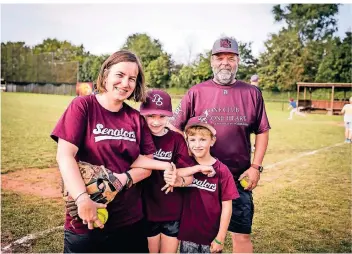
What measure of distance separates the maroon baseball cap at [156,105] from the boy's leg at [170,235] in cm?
97

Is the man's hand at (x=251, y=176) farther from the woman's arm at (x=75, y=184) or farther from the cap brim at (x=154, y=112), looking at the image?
the woman's arm at (x=75, y=184)

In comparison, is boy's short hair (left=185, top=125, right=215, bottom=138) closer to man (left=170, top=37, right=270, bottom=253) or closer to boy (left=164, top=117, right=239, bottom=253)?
boy (left=164, top=117, right=239, bottom=253)

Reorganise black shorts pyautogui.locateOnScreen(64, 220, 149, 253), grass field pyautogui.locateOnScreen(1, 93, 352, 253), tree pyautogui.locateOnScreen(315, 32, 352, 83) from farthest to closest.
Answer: tree pyautogui.locateOnScreen(315, 32, 352, 83), grass field pyautogui.locateOnScreen(1, 93, 352, 253), black shorts pyautogui.locateOnScreen(64, 220, 149, 253)

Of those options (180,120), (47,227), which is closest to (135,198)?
(180,120)

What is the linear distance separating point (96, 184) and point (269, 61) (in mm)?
50867

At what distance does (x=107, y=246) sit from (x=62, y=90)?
6236cm

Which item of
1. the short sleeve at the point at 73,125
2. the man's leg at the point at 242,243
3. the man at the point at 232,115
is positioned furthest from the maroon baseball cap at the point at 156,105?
the man's leg at the point at 242,243

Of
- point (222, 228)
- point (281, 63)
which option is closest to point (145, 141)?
point (222, 228)

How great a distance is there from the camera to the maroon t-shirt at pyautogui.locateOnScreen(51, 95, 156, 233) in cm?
228

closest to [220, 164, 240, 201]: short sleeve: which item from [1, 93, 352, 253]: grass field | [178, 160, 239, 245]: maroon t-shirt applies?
[178, 160, 239, 245]: maroon t-shirt

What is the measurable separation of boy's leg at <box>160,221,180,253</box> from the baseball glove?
97cm

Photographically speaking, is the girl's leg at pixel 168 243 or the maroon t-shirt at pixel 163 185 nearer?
the maroon t-shirt at pixel 163 185

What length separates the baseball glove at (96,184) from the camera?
90.6 inches

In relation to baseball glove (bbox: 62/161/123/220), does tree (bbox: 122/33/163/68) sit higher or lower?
higher
